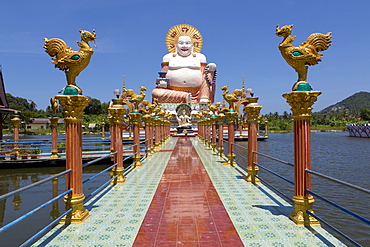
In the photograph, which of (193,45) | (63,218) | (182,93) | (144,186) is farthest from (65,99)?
(193,45)

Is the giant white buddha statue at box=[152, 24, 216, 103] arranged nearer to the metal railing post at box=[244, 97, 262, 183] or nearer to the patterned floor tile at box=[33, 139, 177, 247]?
the metal railing post at box=[244, 97, 262, 183]

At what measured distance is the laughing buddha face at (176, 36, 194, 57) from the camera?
122ft

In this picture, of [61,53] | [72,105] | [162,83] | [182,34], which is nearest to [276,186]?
[72,105]

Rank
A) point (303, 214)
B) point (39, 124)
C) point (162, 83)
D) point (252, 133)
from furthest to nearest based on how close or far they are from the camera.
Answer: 1. point (39, 124)
2. point (162, 83)
3. point (252, 133)
4. point (303, 214)

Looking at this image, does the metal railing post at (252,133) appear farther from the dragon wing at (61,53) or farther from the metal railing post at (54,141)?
the metal railing post at (54,141)

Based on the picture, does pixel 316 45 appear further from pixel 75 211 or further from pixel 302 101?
pixel 75 211

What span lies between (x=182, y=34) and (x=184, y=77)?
6.52 m

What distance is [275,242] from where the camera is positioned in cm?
322

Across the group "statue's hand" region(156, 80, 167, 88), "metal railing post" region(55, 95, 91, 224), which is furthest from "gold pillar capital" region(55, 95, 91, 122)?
"statue's hand" region(156, 80, 167, 88)

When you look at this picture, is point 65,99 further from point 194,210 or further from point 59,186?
point 59,186

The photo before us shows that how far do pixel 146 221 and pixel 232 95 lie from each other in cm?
583

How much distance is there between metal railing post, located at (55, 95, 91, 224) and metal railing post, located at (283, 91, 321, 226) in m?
2.88

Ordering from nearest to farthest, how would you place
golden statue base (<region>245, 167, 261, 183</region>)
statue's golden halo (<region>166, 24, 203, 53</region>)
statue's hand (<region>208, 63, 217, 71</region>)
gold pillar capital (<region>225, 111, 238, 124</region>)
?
golden statue base (<region>245, 167, 261, 183</region>) < gold pillar capital (<region>225, 111, 238, 124</region>) < statue's hand (<region>208, 63, 217, 71</region>) < statue's golden halo (<region>166, 24, 203, 53</region>)

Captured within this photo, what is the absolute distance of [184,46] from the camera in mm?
37312
